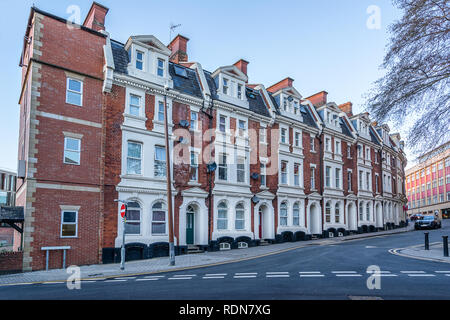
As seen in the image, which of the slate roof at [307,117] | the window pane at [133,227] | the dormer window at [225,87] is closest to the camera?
the window pane at [133,227]

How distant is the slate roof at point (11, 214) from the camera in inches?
594

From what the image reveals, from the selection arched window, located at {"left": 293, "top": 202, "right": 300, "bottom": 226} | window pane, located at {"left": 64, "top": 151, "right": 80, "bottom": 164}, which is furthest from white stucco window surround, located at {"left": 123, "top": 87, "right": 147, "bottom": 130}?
arched window, located at {"left": 293, "top": 202, "right": 300, "bottom": 226}

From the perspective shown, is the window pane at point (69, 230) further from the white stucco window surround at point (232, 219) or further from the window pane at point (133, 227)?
the white stucco window surround at point (232, 219)

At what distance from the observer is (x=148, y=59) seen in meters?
20.3

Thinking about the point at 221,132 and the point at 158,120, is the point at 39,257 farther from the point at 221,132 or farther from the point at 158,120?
the point at 221,132

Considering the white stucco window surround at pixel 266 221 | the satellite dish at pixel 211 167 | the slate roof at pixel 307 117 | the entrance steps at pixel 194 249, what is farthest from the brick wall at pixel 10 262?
the slate roof at pixel 307 117

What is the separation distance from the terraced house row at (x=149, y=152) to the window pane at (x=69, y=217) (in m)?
0.05

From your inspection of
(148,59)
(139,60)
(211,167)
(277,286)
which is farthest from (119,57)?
(277,286)

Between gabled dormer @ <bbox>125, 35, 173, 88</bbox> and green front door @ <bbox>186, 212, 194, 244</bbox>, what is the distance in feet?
27.3

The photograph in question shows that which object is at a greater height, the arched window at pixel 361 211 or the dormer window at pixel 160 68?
the dormer window at pixel 160 68

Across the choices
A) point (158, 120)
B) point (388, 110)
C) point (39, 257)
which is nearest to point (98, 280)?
point (39, 257)

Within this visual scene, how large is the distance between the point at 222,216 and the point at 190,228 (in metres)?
2.55

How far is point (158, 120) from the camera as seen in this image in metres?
20.2
